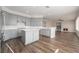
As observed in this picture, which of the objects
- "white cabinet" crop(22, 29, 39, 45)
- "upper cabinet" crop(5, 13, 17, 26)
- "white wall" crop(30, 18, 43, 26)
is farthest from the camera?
"white cabinet" crop(22, 29, 39, 45)

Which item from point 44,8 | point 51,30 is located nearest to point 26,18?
point 44,8

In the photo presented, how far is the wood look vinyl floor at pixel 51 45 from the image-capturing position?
156 cm

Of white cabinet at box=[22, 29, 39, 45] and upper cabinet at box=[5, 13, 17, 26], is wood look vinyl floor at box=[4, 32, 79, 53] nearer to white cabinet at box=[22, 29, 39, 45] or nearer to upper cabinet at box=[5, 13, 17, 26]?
white cabinet at box=[22, 29, 39, 45]

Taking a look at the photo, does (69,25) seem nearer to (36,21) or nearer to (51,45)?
(51,45)

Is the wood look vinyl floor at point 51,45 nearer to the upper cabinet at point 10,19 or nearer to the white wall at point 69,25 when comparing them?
the white wall at point 69,25

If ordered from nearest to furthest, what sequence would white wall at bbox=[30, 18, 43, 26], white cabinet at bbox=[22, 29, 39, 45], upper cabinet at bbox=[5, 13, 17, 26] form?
upper cabinet at bbox=[5, 13, 17, 26], white wall at bbox=[30, 18, 43, 26], white cabinet at bbox=[22, 29, 39, 45]

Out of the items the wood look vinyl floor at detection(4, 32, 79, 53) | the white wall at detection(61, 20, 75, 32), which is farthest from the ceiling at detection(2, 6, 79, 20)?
the wood look vinyl floor at detection(4, 32, 79, 53)

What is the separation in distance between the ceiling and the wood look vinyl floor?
48cm

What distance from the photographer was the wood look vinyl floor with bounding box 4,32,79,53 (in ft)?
5.12

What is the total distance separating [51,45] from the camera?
1617 millimetres

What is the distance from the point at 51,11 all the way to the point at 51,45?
81cm

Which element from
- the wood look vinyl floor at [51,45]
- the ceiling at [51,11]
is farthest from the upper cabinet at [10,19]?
the wood look vinyl floor at [51,45]

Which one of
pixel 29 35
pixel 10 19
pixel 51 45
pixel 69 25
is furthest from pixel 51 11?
pixel 29 35
